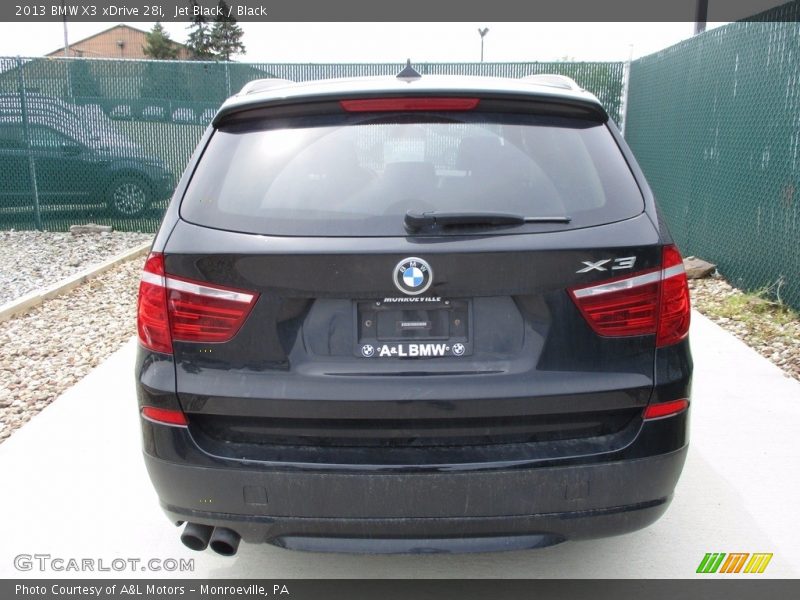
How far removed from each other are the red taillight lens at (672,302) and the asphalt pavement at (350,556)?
3.57 feet

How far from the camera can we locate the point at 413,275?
2.17 m

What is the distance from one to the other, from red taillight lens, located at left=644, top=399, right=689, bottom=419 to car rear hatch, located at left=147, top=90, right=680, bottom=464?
3 cm

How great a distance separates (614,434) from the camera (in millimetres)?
2287

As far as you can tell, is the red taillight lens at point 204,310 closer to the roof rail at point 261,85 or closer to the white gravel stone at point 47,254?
the roof rail at point 261,85

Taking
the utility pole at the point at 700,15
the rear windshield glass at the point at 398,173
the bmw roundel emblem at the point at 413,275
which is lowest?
the bmw roundel emblem at the point at 413,275

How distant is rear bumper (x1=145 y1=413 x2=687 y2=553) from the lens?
221 cm

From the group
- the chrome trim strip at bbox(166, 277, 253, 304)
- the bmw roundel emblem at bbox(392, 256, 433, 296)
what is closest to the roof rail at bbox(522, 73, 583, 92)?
the bmw roundel emblem at bbox(392, 256, 433, 296)

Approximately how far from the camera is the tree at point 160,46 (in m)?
72.7

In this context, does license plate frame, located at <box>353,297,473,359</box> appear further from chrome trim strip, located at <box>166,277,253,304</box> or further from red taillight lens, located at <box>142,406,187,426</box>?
red taillight lens, located at <box>142,406,187,426</box>

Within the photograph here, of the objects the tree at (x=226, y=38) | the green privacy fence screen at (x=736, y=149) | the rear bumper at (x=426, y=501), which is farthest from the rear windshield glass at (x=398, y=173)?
the tree at (x=226, y=38)

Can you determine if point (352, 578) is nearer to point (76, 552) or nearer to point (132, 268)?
point (76, 552)

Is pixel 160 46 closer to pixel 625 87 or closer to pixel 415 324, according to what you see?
pixel 625 87

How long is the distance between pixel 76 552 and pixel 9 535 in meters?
0.36

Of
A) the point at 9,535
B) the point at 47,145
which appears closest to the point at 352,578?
the point at 9,535
